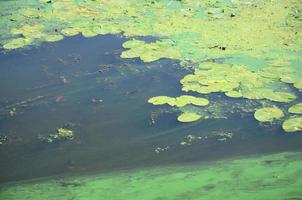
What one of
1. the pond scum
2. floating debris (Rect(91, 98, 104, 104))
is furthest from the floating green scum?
floating debris (Rect(91, 98, 104, 104))

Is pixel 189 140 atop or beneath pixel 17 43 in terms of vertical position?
beneath

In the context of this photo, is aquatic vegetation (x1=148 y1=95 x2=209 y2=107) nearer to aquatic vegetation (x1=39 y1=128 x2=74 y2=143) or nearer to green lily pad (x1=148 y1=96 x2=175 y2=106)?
green lily pad (x1=148 y1=96 x2=175 y2=106)

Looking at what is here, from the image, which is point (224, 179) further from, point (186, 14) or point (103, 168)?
point (186, 14)

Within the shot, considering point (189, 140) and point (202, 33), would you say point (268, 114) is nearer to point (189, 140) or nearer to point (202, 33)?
point (189, 140)

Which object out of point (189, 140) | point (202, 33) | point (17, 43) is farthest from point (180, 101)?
point (17, 43)

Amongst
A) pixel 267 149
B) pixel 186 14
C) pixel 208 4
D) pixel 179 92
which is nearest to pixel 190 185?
pixel 267 149
